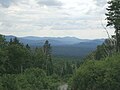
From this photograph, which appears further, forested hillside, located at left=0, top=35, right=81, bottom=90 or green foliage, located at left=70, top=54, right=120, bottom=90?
forested hillside, located at left=0, top=35, right=81, bottom=90

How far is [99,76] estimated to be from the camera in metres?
47.3

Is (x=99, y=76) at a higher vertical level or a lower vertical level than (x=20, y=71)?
higher

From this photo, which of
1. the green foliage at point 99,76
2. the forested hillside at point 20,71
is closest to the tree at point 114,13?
the green foliage at point 99,76

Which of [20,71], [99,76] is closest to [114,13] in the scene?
[99,76]

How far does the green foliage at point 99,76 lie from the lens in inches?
1775

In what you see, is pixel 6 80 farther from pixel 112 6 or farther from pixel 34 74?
pixel 34 74

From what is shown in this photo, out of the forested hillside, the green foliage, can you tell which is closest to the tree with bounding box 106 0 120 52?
the green foliage

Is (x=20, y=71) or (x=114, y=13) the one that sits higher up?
(x=114, y=13)

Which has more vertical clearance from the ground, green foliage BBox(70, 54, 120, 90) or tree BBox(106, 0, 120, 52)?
tree BBox(106, 0, 120, 52)

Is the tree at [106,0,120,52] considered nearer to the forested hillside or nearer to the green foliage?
the green foliage

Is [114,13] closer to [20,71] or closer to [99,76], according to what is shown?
[99,76]

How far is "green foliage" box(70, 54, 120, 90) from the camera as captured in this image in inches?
1775

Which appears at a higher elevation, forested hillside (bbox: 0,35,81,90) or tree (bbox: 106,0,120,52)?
tree (bbox: 106,0,120,52)

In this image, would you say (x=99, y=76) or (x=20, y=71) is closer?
(x=99, y=76)
